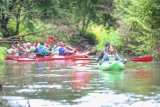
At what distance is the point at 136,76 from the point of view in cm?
1688

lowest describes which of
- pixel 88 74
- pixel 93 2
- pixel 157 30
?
pixel 88 74

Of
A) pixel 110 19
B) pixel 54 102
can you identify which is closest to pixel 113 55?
pixel 54 102

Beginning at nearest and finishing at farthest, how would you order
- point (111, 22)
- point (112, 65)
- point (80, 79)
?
1. point (80, 79)
2. point (112, 65)
3. point (111, 22)

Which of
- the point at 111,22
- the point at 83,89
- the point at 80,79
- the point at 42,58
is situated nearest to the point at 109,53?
the point at 80,79

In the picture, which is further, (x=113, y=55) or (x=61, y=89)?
(x=113, y=55)

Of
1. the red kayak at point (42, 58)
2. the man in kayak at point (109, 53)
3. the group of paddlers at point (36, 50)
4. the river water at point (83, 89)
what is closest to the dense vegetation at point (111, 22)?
the man in kayak at point (109, 53)

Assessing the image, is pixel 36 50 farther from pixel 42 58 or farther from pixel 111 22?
pixel 111 22

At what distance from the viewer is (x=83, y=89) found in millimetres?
13406

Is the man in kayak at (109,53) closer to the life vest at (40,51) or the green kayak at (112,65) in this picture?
the green kayak at (112,65)

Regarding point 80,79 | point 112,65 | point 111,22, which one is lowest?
point 80,79

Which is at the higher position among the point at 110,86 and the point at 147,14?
the point at 147,14

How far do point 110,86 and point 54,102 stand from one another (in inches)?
135

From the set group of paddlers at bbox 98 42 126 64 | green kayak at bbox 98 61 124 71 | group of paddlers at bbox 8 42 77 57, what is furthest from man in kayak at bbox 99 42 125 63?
group of paddlers at bbox 8 42 77 57

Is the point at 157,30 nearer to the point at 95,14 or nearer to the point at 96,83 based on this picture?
the point at 96,83
